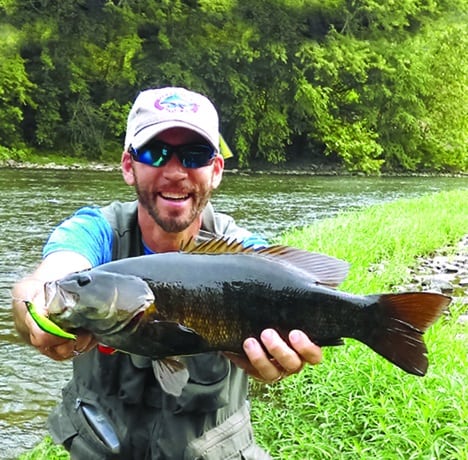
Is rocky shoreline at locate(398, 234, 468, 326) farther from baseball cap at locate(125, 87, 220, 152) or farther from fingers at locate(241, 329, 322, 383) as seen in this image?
fingers at locate(241, 329, 322, 383)

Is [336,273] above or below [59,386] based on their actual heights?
above

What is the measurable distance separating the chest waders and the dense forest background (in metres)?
27.5

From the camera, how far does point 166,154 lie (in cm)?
275

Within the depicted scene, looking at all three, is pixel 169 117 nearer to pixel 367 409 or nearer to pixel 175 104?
pixel 175 104

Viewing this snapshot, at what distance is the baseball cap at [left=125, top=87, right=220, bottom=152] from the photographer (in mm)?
2707

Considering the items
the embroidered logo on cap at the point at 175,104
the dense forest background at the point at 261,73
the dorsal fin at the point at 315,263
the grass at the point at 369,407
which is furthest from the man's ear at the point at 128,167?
the dense forest background at the point at 261,73

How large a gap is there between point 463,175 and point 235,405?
33850 mm

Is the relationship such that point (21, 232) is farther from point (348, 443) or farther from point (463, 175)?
point (463, 175)

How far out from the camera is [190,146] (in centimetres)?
276

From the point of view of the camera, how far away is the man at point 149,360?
265 cm

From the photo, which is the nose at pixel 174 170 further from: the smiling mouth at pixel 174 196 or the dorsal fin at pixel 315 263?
the dorsal fin at pixel 315 263

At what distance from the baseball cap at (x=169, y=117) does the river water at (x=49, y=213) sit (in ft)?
2.90

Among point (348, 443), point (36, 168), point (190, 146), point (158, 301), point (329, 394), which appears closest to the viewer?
point (158, 301)

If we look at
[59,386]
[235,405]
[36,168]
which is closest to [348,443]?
[235,405]
